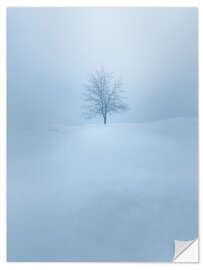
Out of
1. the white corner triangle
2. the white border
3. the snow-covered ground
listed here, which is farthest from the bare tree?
the white corner triangle

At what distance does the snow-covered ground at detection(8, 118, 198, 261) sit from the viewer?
143 cm

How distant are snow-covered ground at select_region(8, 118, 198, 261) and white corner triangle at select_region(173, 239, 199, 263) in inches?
1.6

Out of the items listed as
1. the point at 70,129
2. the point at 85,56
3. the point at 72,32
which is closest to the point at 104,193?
the point at 70,129

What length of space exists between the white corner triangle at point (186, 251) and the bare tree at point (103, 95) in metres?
1.11

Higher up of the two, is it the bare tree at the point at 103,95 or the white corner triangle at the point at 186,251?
the bare tree at the point at 103,95

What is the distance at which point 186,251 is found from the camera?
1.43m

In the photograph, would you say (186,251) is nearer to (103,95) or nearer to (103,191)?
(103,191)

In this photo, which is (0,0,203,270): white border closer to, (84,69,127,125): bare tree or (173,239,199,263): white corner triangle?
(173,239,199,263): white corner triangle

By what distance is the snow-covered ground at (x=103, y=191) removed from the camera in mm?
1426

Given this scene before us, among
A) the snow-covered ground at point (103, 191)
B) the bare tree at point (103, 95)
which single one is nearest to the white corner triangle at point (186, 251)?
the snow-covered ground at point (103, 191)

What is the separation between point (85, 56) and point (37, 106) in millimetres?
542
